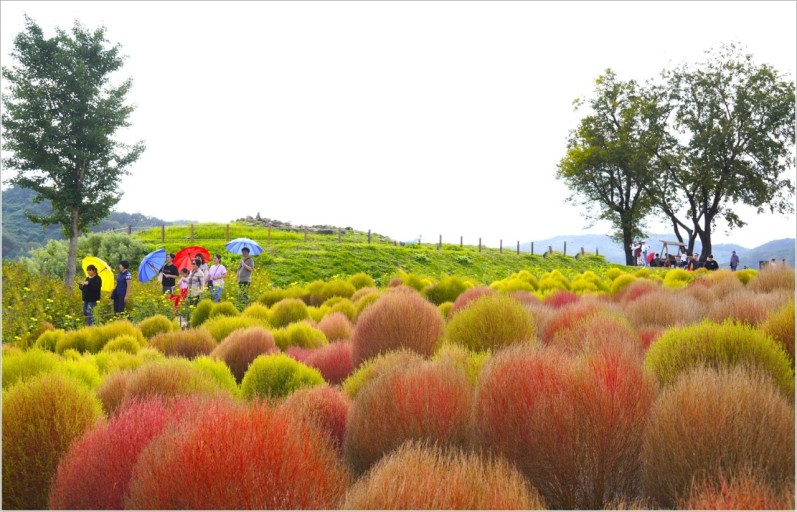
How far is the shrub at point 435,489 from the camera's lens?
1.25 m

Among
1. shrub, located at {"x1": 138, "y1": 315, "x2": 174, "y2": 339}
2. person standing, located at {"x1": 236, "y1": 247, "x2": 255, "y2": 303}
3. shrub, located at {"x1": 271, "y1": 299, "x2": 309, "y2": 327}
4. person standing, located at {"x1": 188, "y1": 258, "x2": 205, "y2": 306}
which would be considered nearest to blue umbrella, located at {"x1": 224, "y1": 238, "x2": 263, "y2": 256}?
person standing, located at {"x1": 236, "y1": 247, "x2": 255, "y2": 303}

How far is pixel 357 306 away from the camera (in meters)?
6.70

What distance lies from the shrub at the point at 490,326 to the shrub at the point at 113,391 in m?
1.76

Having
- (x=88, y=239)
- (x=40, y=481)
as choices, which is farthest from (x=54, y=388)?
(x=88, y=239)

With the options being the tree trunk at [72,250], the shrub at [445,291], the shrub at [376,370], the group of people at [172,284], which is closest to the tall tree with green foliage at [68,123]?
the tree trunk at [72,250]

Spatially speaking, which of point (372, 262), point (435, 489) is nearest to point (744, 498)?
point (435, 489)

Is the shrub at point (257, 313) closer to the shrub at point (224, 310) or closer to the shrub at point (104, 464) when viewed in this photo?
the shrub at point (224, 310)

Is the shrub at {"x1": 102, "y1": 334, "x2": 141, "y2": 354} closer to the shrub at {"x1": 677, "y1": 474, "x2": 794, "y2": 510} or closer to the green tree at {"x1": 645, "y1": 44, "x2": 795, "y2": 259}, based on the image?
the shrub at {"x1": 677, "y1": 474, "x2": 794, "y2": 510}

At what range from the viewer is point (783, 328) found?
300cm

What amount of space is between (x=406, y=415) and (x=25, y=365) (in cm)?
261

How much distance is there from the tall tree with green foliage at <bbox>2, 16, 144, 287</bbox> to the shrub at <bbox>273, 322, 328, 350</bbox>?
64.9 feet

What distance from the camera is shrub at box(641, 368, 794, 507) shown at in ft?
5.11

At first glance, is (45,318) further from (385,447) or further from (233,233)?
(233,233)

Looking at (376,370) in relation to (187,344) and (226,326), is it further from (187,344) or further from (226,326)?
(226,326)
